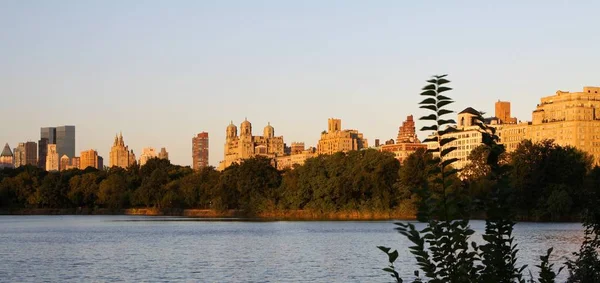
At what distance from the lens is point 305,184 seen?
116500mm

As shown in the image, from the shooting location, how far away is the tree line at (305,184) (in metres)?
96.8

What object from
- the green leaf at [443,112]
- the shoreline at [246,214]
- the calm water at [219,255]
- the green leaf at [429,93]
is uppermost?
the green leaf at [429,93]

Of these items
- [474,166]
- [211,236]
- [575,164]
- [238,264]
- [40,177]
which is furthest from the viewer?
[40,177]

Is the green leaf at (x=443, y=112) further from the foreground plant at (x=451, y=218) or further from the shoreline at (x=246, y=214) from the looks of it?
the shoreline at (x=246, y=214)

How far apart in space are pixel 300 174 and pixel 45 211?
59756mm

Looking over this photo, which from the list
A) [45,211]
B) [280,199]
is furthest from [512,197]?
[45,211]

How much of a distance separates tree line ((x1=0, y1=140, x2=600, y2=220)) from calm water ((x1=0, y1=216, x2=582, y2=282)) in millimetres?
7721

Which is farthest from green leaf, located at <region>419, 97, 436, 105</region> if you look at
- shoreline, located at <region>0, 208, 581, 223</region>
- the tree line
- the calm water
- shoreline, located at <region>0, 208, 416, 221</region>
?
shoreline, located at <region>0, 208, 416, 221</region>

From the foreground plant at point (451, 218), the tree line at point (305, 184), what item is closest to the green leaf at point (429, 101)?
the foreground plant at point (451, 218)

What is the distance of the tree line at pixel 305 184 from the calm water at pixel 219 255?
7721 mm

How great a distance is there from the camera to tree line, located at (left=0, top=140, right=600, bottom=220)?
96.8 m

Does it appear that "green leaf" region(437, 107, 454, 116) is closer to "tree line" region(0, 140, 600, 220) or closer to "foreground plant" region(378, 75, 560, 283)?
"foreground plant" region(378, 75, 560, 283)

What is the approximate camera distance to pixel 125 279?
40.8 metres

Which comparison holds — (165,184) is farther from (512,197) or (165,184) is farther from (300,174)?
(512,197)
